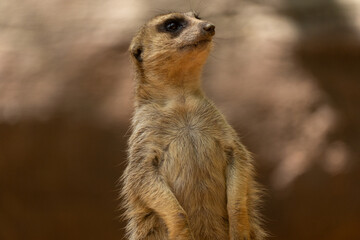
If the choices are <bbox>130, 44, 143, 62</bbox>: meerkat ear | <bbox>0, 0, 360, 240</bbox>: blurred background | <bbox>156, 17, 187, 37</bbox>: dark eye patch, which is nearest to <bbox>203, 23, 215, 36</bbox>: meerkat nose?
<bbox>156, 17, 187, 37</bbox>: dark eye patch

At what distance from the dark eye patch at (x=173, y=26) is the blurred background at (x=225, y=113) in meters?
0.89

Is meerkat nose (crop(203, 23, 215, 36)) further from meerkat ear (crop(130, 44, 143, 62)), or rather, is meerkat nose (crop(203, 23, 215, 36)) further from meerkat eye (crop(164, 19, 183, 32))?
meerkat ear (crop(130, 44, 143, 62))

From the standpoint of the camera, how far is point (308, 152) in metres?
3.15

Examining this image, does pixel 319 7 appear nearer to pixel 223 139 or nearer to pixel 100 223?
pixel 223 139

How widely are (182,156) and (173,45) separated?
43 centimetres

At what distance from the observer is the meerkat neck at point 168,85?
2400 mm

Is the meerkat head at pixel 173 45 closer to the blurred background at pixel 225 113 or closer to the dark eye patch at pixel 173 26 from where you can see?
the dark eye patch at pixel 173 26

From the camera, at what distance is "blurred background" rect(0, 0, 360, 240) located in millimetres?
3137

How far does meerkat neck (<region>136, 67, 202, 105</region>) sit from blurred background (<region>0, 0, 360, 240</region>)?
0.80 m

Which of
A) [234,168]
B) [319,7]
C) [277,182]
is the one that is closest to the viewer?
[234,168]

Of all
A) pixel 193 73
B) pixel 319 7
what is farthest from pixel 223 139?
pixel 319 7

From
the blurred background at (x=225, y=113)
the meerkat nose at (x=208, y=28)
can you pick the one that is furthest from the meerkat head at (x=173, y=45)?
the blurred background at (x=225, y=113)

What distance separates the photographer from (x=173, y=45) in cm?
235

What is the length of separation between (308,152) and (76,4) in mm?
1547
